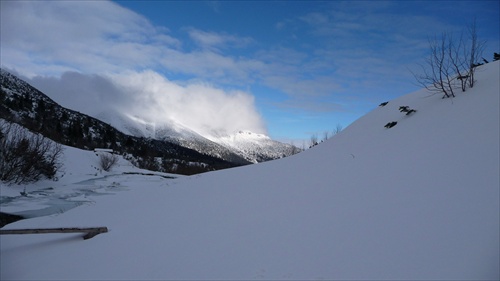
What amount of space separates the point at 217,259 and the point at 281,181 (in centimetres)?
338

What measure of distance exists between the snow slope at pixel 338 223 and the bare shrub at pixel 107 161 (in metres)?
22.0

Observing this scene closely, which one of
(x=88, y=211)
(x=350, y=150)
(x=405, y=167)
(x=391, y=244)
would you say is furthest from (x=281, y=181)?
(x=88, y=211)

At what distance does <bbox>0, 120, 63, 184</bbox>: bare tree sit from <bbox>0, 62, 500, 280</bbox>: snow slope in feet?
31.6

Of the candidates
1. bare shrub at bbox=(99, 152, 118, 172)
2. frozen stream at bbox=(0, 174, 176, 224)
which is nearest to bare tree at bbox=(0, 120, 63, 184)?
frozen stream at bbox=(0, 174, 176, 224)

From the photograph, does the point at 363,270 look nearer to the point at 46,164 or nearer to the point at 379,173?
the point at 379,173

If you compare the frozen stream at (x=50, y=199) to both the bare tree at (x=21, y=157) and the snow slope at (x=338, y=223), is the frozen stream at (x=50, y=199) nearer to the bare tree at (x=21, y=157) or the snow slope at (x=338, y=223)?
the bare tree at (x=21, y=157)

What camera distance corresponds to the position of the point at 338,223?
13.5 ft

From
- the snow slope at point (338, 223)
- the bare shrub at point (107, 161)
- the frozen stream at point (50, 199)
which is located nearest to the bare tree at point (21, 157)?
the frozen stream at point (50, 199)

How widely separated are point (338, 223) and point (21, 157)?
55.4ft

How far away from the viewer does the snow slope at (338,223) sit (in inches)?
125

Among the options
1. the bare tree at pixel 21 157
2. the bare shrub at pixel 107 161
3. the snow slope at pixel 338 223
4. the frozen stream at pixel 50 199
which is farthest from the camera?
the bare shrub at pixel 107 161

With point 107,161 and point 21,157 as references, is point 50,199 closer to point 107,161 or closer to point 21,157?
point 21,157

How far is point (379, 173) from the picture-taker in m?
5.47

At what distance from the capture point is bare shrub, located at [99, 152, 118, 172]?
90.8 feet
